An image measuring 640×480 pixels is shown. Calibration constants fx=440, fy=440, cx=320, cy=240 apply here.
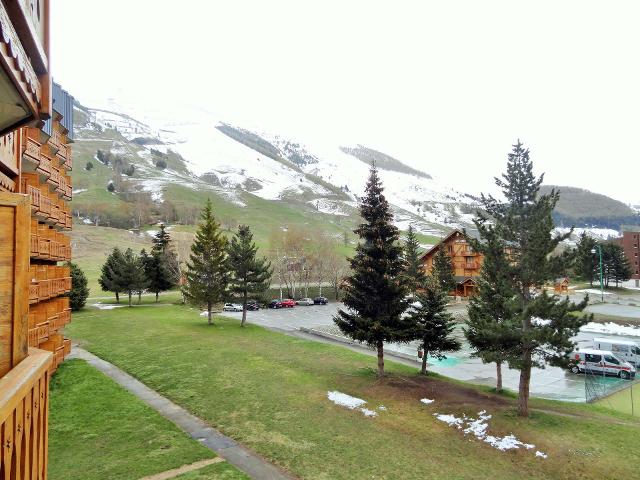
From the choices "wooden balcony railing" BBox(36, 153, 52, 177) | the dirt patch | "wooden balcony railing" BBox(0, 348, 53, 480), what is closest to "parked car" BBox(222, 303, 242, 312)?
the dirt patch

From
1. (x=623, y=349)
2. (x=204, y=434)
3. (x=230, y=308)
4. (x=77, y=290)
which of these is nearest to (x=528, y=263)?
(x=204, y=434)

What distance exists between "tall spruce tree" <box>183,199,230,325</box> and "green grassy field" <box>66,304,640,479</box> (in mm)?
10245

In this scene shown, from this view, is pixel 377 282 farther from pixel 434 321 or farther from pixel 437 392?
pixel 437 392

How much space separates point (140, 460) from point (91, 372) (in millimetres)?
12462

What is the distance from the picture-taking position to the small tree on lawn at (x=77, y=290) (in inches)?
1903

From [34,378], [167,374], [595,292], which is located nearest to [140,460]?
[167,374]

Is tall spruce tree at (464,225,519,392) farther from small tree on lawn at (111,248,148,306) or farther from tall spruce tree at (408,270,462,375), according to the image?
small tree on lawn at (111,248,148,306)

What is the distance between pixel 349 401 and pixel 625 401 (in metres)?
16.0

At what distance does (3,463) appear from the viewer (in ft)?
10.3

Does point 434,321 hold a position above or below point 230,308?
above

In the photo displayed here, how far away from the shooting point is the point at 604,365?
93.8 feet

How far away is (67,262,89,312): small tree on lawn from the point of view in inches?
1903

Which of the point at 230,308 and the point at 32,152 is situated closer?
the point at 32,152

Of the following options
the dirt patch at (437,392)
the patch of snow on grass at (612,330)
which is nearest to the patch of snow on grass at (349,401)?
the dirt patch at (437,392)
